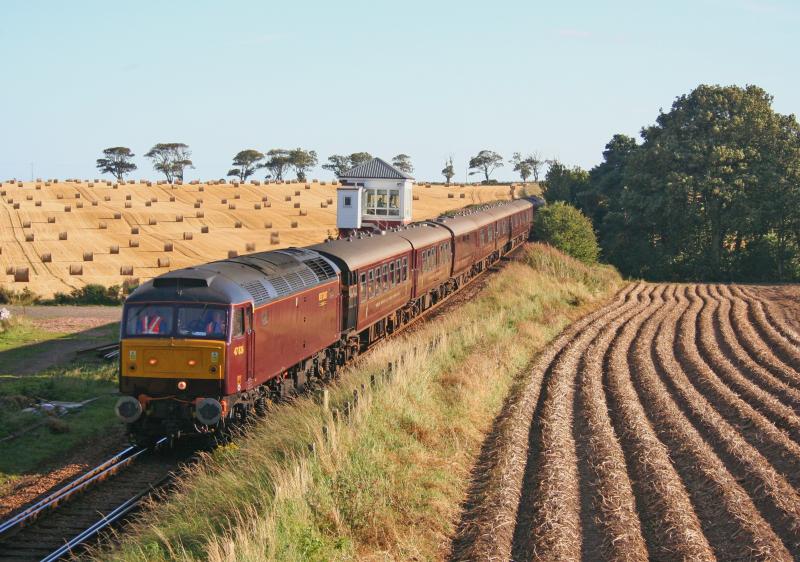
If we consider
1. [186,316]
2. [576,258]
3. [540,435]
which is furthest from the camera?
[576,258]

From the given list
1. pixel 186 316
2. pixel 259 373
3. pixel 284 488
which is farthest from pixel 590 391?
pixel 284 488

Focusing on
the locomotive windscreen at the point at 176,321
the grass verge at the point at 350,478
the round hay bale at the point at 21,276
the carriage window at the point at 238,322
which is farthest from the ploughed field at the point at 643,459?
the round hay bale at the point at 21,276

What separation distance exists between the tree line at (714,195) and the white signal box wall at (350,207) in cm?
1724

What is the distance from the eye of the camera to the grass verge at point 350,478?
9133mm

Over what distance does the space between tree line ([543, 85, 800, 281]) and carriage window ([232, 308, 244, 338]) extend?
40.4 m

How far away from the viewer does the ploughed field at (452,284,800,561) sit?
416 inches

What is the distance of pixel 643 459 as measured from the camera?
544 inches

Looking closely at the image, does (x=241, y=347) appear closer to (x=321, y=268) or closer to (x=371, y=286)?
(x=321, y=268)

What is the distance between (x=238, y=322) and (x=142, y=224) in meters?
52.3

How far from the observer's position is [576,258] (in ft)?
162

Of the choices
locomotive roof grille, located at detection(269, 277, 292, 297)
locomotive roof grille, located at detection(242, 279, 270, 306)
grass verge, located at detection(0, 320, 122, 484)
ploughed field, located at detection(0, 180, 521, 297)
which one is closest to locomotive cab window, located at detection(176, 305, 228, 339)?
locomotive roof grille, located at detection(242, 279, 270, 306)

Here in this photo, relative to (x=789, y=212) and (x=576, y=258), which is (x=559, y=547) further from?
(x=789, y=212)

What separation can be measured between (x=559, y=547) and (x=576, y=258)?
40.3 meters

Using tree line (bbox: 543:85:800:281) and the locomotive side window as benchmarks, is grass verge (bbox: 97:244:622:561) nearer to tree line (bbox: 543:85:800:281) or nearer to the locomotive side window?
the locomotive side window
